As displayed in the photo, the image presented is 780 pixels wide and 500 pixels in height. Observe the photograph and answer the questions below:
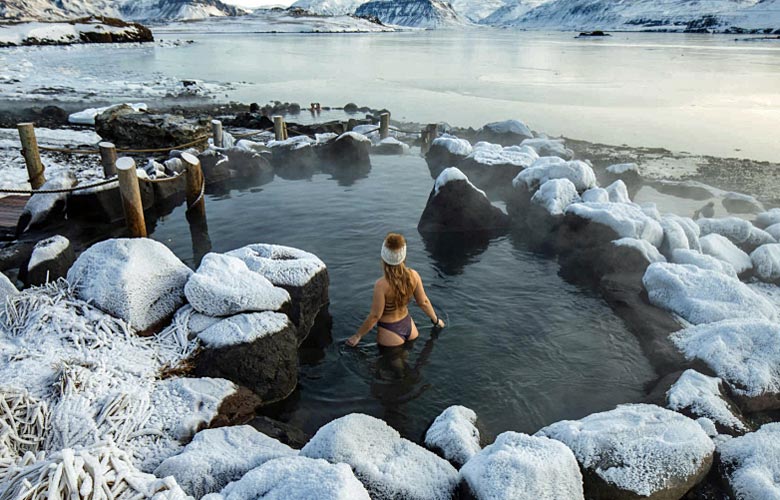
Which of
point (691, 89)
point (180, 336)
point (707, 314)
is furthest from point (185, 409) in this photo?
point (691, 89)

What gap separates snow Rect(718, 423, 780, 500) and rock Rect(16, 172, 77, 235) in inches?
459

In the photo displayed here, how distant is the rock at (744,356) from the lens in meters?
5.13

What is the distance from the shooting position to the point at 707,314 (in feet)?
21.4

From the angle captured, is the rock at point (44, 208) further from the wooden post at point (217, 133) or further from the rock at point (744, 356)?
the rock at point (744, 356)

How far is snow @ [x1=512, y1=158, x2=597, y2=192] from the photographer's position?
11.2 metres

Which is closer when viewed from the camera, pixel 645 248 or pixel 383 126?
pixel 645 248

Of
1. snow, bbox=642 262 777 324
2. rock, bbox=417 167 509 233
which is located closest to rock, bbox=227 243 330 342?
rock, bbox=417 167 509 233

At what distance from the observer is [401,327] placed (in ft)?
21.1

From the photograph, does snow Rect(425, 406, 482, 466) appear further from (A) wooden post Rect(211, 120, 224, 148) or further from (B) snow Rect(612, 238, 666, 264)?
(A) wooden post Rect(211, 120, 224, 148)

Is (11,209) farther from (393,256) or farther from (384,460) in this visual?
(384,460)

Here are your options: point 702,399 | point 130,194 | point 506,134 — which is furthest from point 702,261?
point 506,134

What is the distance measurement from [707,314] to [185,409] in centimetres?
686

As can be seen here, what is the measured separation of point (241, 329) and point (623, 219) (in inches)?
288

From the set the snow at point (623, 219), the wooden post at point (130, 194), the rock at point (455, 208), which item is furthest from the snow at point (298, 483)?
the rock at point (455, 208)
